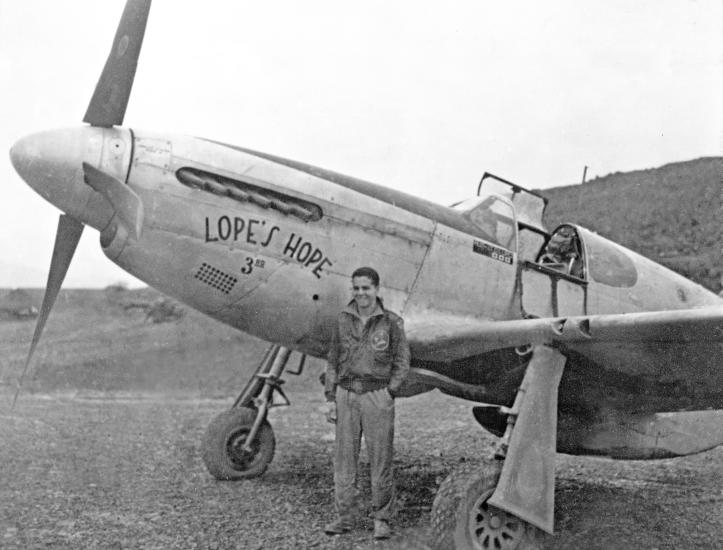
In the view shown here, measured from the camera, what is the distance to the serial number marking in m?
5.14

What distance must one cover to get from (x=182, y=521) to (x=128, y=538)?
439mm

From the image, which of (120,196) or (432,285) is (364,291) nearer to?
(432,285)

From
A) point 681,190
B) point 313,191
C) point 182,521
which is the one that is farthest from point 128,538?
point 681,190

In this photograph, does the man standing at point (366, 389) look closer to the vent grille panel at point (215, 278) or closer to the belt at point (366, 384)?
the belt at point (366, 384)

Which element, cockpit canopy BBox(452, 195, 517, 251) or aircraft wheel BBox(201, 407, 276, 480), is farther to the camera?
aircraft wheel BBox(201, 407, 276, 480)

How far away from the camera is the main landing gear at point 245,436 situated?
18.7 feet

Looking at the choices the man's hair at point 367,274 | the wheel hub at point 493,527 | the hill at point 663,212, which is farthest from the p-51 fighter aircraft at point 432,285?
the hill at point 663,212

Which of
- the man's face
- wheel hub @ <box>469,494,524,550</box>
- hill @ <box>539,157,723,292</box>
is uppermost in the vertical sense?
hill @ <box>539,157,723,292</box>

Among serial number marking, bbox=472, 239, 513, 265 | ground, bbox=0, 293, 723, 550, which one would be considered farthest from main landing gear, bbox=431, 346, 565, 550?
serial number marking, bbox=472, 239, 513, 265

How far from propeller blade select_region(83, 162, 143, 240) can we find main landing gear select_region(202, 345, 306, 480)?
221cm

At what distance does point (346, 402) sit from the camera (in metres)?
4.24

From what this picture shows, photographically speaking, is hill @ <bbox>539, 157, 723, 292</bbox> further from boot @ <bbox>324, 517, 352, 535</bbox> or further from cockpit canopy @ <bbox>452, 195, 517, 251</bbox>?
boot @ <bbox>324, 517, 352, 535</bbox>

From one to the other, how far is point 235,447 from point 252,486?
1.35 ft

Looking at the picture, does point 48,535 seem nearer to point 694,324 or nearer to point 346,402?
point 346,402
